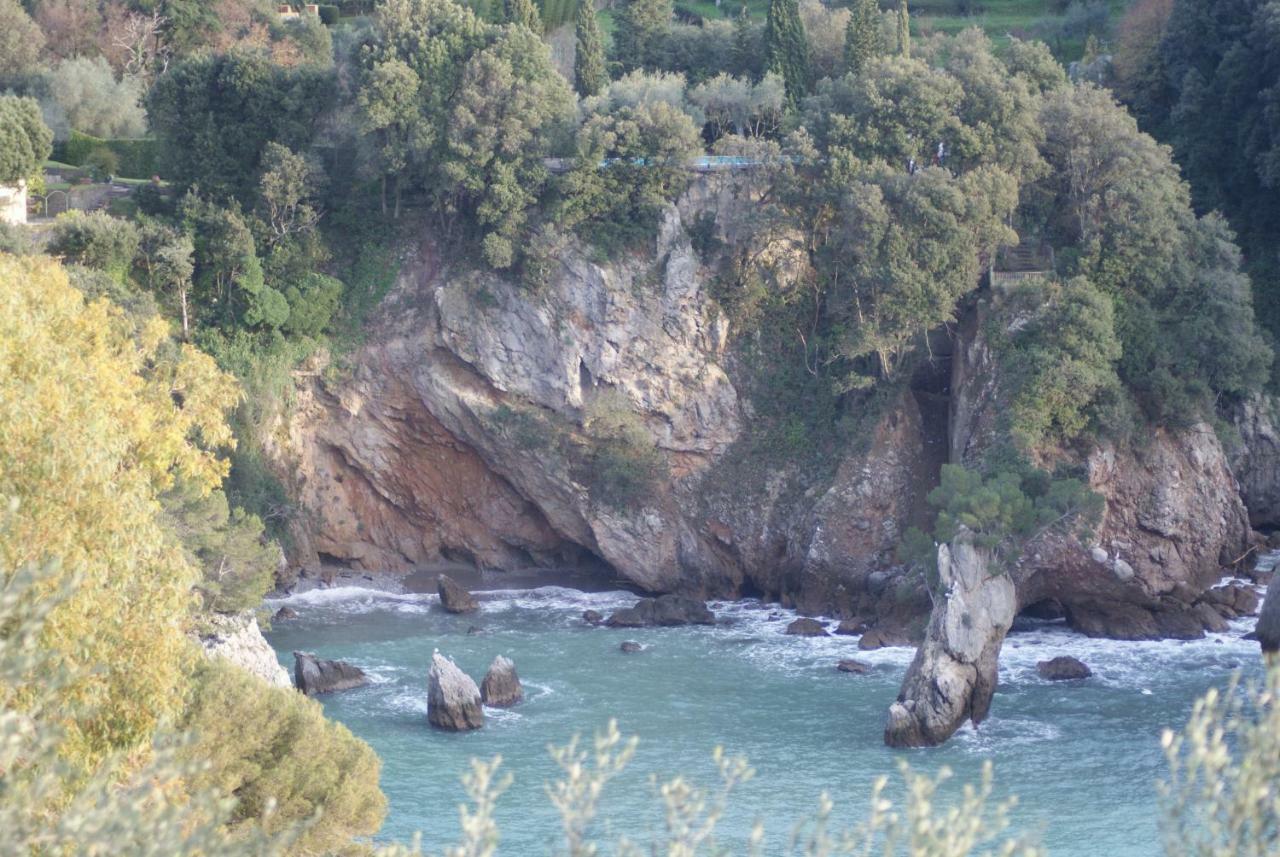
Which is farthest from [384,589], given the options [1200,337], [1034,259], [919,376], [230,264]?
[1200,337]

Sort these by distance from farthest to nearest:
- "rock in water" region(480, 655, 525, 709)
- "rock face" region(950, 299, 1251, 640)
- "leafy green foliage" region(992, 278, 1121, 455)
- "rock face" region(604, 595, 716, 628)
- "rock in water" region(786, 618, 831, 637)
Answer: "rock face" region(604, 595, 716, 628), "rock in water" region(786, 618, 831, 637), "leafy green foliage" region(992, 278, 1121, 455), "rock face" region(950, 299, 1251, 640), "rock in water" region(480, 655, 525, 709)

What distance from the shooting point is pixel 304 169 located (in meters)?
45.3

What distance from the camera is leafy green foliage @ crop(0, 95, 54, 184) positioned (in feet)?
153

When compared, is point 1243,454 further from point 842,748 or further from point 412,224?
point 412,224

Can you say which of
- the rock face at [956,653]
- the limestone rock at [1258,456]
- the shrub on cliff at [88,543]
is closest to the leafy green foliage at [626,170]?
the rock face at [956,653]

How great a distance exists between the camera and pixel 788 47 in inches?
2069

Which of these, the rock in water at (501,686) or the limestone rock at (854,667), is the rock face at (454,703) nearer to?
the rock in water at (501,686)

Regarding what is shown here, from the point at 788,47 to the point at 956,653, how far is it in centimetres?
2604

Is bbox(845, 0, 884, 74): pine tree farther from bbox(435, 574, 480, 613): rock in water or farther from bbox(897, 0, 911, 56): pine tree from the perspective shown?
bbox(435, 574, 480, 613): rock in water

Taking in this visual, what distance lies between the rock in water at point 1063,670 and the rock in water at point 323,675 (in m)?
15.7

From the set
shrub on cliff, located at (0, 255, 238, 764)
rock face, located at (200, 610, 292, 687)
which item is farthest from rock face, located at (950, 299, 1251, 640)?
shrub on cliff, located at (0, 255, 238, 764)

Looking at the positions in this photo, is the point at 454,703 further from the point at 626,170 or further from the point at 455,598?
the point at 626,170

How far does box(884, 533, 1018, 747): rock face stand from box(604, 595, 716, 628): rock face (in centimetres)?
828

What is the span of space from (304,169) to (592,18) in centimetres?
1374
